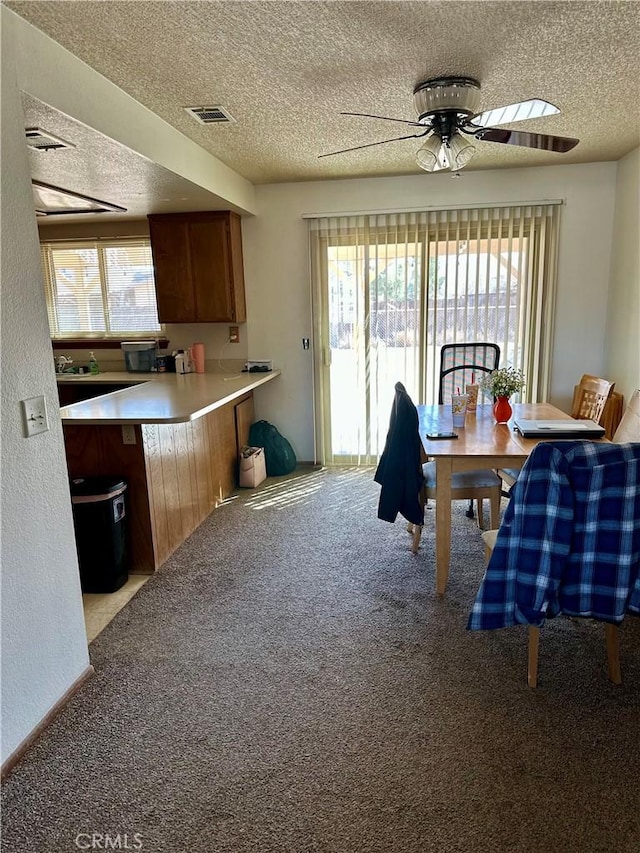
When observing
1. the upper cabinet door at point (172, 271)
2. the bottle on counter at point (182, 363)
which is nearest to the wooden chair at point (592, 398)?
the upper cabinet door at point (172, 271)

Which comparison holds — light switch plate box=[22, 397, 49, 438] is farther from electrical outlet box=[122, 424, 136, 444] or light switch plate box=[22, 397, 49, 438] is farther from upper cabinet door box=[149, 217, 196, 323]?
upper cabinet door box=[149, 217, 196, 323]

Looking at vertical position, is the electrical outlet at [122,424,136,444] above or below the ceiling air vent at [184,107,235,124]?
below

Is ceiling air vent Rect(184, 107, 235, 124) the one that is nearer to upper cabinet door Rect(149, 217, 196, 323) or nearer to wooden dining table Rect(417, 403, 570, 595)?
upper cabinet door Rect(149, 217, 196, 323)

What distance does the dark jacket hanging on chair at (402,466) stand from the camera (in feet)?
9.43

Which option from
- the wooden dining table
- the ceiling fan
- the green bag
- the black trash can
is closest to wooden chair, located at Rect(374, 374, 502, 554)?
the wooden dining table

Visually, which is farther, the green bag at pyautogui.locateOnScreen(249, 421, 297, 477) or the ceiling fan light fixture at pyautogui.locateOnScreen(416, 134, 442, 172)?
the green bag at pyautogui.locateOnScreen(249, 421, 297, 477)

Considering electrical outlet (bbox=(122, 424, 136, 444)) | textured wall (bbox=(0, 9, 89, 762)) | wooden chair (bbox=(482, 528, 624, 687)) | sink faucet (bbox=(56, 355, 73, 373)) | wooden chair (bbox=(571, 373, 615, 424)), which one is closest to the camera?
textured wall (bbox=(0, 9, 89, 762))

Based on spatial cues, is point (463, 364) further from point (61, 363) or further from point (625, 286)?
point (61, 363)

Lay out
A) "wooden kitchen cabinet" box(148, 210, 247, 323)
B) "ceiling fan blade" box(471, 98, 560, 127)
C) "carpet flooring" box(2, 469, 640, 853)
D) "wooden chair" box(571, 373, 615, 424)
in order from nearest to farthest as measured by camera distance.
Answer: "carpet flooring" box(2, 469, 640, 853), "ceiling fan blade" box(471, 98, 560, 127), "wooden chair" box(571, 373, 615, 424), "wooden kitchen cabinet" box(148, 210, 247, 323)

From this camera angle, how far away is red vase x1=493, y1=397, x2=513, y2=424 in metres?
3.12

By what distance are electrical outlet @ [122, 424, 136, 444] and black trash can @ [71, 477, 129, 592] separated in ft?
0.70

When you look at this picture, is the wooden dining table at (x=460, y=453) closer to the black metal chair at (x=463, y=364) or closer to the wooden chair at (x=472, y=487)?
the wooden chair at (x=472, y=487)

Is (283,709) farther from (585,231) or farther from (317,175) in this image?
A: (585,231)

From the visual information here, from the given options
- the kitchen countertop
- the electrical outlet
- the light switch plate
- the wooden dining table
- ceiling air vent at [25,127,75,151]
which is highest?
ceiling air vent at [25,127,75,151]
